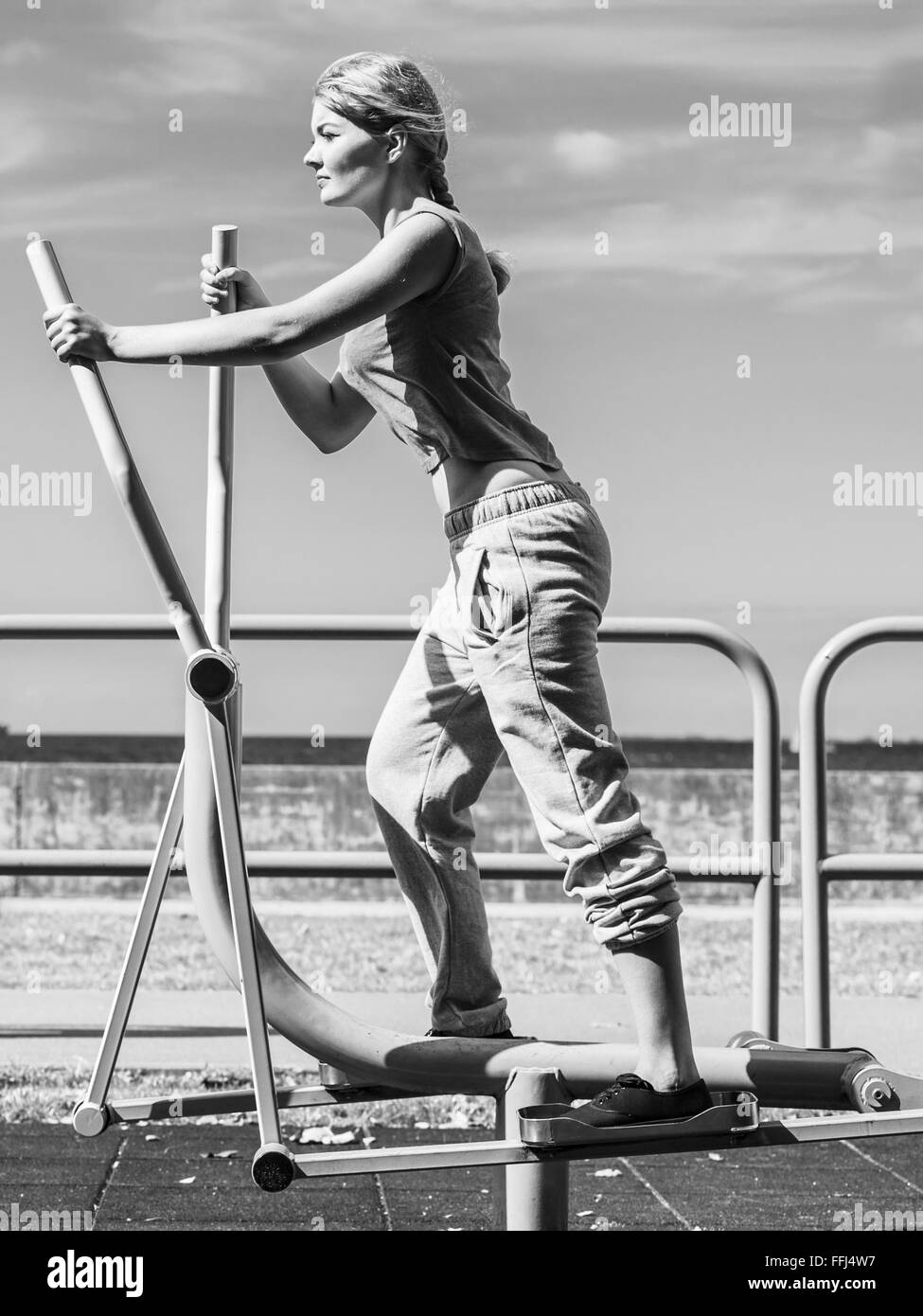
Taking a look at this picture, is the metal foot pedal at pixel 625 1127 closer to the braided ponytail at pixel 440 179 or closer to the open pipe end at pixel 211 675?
the open pipe end at pixel 211 675

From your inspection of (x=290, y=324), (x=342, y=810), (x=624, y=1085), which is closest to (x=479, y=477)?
(x=290, y=324)

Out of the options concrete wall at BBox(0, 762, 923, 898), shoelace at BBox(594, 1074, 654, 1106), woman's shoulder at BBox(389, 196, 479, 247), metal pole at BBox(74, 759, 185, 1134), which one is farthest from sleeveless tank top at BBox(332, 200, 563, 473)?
concrete wall at BBox(0, 762, 923, 898)

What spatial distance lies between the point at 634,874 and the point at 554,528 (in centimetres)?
44

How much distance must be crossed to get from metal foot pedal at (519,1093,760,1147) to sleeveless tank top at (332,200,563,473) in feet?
2.68

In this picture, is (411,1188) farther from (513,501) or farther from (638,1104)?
(513,501)

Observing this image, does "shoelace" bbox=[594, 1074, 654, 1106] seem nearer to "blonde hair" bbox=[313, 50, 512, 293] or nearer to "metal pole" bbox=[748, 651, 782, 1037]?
"blonde hair" bbox=[313, 50, 512, 293]

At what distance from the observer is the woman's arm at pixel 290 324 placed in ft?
6.34

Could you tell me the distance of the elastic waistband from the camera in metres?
2.05

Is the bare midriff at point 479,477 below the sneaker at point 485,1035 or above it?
above

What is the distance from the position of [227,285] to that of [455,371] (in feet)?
1.09

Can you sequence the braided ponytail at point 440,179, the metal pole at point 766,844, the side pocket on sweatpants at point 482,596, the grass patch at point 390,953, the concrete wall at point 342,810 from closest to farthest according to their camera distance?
the side pocket on sweatpants at point 482,596 → the braided ponytail at point 440,179 → the metal pole at point 766,844 → the grass patch at point 390,953 → the concrete wall at point 342,810

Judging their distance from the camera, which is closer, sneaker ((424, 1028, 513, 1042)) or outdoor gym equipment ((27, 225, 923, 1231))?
outdoor gym equipment ((27, 225, 923, 1231))

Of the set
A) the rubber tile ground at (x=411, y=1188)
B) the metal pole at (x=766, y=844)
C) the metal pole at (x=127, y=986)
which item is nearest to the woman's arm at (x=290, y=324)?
the metal pole at (x=127, y=986)

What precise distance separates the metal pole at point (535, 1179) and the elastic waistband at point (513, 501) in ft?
2.35
